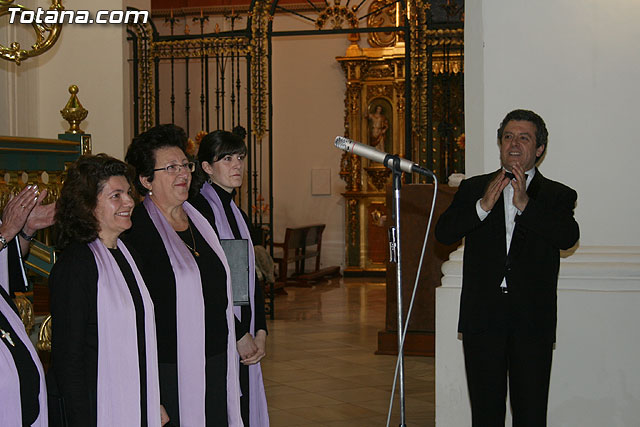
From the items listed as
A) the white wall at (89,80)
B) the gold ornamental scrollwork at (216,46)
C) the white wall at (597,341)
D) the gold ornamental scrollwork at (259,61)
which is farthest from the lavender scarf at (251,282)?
the gold ornamental scrollwork at (216,46)

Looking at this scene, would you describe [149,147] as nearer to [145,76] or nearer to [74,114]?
[74,114]

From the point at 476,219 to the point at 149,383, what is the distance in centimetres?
142

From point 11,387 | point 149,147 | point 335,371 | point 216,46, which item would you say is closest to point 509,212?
point 149,147

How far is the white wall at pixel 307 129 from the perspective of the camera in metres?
14.5

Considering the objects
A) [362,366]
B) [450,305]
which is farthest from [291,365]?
[450,305]

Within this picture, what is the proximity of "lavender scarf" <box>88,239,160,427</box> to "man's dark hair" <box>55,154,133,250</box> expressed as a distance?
6 cm

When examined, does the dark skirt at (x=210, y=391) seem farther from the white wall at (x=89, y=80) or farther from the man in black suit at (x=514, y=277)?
the white wall at (x=89, y=80)

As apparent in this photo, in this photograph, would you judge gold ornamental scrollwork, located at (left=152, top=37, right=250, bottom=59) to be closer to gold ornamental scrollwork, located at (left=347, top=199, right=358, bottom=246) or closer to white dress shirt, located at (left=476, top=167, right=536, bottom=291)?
gold ornamental scrollwork, located at (left=347, top=199, right=358, bottom=246)

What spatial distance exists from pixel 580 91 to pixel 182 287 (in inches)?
89.2

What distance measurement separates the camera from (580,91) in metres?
4.27

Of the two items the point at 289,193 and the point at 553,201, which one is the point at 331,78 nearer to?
the point at 289,193

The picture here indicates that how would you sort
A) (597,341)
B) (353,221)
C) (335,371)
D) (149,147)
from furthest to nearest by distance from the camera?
1. (353,221)
2. (335,371)
3. (597,341)
4. (149,147)

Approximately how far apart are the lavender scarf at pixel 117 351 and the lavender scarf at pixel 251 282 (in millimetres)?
893

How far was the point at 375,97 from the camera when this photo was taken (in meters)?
14.1
